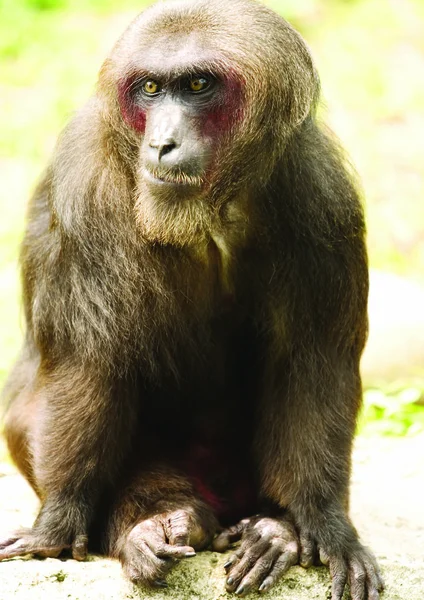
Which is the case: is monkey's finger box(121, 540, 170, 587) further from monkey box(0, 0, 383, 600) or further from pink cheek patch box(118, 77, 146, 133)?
pink cheek patch box(118, 77, 146, 133)

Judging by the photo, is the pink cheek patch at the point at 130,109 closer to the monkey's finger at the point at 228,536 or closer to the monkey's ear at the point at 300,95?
the monkey's ear at the point at 300,95

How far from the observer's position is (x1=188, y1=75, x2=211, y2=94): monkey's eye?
5074 millimetres

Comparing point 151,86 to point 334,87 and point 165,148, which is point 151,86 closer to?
point 165,148

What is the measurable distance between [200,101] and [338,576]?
250 centimetres

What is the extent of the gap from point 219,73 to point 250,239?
Result: 99 centimetres

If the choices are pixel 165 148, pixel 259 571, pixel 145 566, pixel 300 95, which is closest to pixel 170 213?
pixel 165 148

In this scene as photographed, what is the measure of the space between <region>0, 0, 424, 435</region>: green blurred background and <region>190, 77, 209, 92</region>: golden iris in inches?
275

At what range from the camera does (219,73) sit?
5.10 metres

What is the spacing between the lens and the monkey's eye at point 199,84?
5.07 meters

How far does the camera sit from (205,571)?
559cm

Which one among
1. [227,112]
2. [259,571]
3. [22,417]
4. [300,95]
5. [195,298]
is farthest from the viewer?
[22,417]

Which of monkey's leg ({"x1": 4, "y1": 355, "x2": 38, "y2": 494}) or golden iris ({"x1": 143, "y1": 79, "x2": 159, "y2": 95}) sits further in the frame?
monkey's leg ({"x1": 4, "y1": 355, "x2": 38, "y2": 494})

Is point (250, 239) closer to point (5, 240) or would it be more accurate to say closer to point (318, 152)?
point (318, 152)

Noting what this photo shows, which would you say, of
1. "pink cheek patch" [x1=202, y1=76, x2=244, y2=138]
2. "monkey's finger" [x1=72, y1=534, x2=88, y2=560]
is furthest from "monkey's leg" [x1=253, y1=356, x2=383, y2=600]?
"pink cheek patch" [x1=202, y1=76, x2=244, y2=138]
